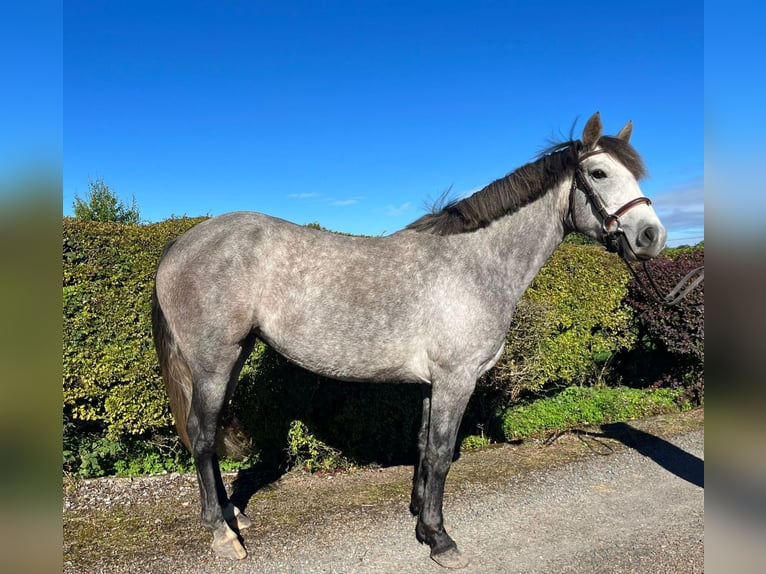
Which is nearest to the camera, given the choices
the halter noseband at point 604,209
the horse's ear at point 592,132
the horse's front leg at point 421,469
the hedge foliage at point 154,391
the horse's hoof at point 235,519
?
the halter noseband at point 604,209

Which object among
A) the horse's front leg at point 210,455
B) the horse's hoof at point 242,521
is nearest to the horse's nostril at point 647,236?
the horse's front leg at point 210,455

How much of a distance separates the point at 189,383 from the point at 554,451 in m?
4.17

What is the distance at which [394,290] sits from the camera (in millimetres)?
3105

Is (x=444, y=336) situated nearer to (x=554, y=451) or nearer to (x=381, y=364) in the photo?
(x=381, y=364)

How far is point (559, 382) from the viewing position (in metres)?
7.33

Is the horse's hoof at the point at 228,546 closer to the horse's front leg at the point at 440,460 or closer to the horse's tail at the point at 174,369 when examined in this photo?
the horse's tail at the point at 174,369

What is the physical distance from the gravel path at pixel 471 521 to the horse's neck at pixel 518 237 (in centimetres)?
181

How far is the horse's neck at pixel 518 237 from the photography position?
3.30 meters

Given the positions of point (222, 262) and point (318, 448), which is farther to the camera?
point (318, 448)

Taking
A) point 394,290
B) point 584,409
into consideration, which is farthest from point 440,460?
point 584,409

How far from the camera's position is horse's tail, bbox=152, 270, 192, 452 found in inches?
128

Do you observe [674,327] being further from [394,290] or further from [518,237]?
[394,290]
